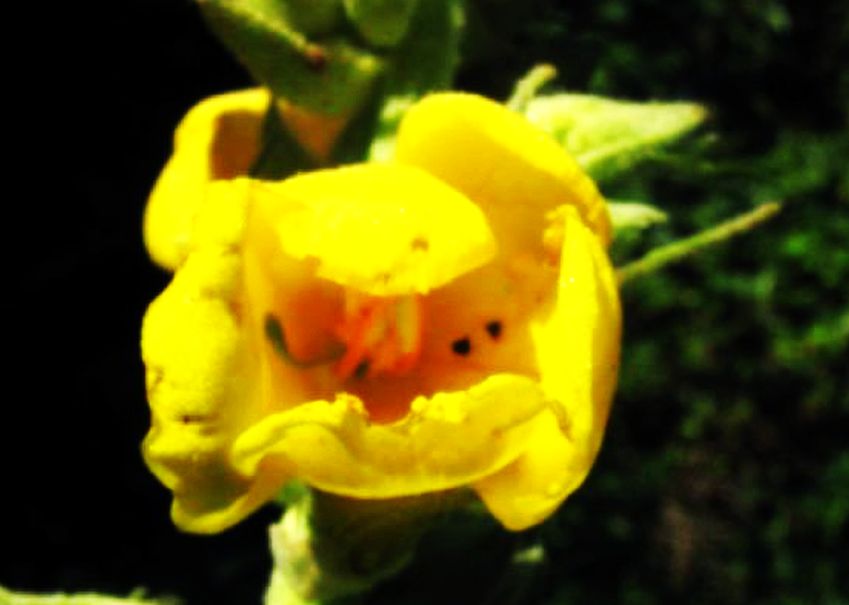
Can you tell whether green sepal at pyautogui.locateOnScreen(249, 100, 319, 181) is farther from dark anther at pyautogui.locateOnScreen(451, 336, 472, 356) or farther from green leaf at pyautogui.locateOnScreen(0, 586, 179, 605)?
green leaf at pyautogui.locateOnScreen(0, 586, 179, 605)

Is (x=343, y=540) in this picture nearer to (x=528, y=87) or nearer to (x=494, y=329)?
(x=494, y=329)

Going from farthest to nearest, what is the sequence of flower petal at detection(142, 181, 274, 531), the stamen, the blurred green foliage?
the blurred green foliage → the stamen → flower petal at detection(142, 181, 274, 531)

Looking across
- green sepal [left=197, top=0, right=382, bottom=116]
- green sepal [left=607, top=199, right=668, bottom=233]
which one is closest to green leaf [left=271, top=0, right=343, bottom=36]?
green sepal [left=197, top=0, right=382, bottom=116]

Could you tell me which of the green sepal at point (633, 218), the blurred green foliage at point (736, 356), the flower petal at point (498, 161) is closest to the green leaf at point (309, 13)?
the flower petal at point (498, 161)

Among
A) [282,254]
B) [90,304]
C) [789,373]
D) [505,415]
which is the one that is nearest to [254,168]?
[282,254]

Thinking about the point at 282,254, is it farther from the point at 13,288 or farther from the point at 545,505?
the point at 13,288

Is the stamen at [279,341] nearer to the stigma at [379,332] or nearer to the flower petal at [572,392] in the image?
the stigma at [379,332]

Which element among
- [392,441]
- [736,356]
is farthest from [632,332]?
[392,441]
